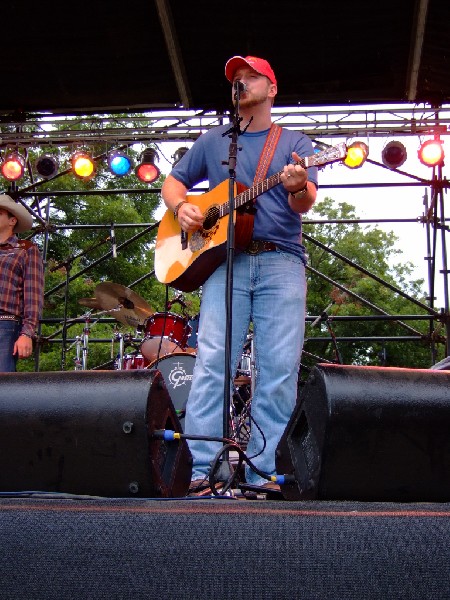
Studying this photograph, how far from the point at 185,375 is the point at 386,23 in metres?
3.23

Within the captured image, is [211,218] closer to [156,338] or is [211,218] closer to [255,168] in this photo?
[255,168]

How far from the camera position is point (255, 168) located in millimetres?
3223

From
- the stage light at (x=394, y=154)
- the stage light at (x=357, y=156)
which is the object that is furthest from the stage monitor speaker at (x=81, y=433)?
the stage light at (x=394, y=154)

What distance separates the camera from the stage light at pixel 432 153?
656 centimetres

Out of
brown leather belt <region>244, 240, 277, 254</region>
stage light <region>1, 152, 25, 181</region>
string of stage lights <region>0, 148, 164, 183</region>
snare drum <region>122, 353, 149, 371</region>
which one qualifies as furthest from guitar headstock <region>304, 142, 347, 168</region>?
stage light <region>1, 152, 25, 181</region>

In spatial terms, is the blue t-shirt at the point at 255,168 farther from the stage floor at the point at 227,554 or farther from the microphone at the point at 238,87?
the stage floor at the point at 227,554

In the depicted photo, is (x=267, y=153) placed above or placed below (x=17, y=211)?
Answer: below

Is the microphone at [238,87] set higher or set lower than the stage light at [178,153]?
lower

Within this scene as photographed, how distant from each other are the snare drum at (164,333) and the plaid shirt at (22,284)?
1.48m

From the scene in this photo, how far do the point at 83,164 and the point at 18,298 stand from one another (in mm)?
2790

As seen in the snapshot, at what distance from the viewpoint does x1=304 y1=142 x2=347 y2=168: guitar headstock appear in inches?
116

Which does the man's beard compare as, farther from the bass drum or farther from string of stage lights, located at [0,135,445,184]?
string of stage lights, located at [0,135,445,184]

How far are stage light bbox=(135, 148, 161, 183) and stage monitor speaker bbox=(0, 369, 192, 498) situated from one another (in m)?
5.60

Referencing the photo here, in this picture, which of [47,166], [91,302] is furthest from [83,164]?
[91,302]
